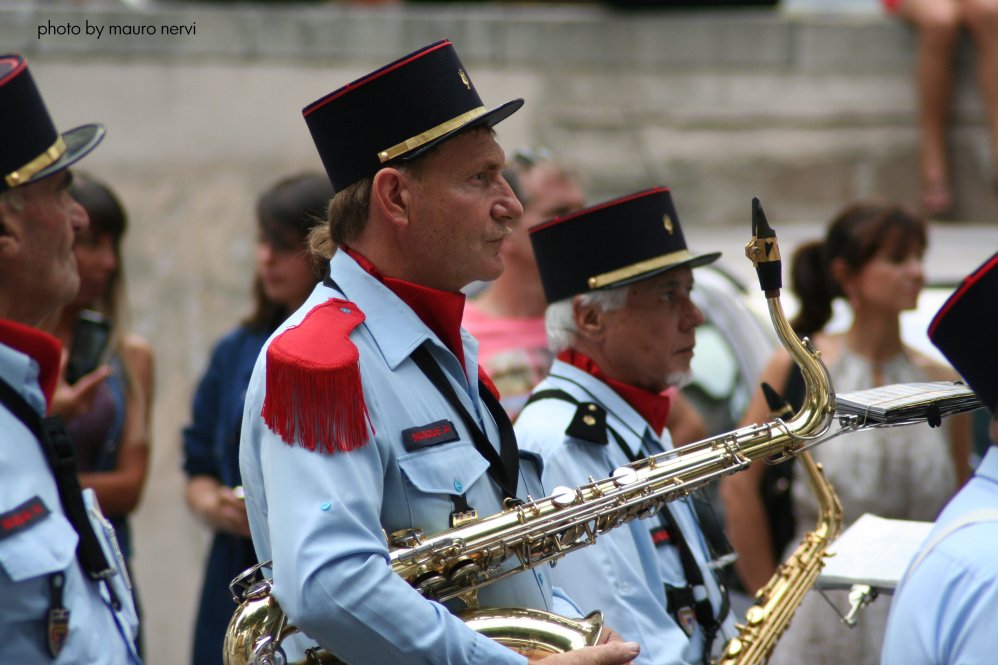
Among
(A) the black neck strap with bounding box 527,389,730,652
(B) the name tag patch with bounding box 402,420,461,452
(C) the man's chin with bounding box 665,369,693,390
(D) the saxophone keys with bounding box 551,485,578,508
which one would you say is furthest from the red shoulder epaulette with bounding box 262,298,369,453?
(C) the man's chin with bounding box 665,369,693,390

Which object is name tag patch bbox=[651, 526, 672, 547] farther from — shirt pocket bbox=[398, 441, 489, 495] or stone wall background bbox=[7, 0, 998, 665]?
stone wall background bbox=[7, 0, 998, 665]

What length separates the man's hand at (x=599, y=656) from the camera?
2.46 metres

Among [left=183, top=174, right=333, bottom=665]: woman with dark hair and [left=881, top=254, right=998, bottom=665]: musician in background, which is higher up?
[left=881, top=254, right=998, bottom=665]: musician in background

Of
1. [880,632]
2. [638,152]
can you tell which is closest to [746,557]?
[880,632]

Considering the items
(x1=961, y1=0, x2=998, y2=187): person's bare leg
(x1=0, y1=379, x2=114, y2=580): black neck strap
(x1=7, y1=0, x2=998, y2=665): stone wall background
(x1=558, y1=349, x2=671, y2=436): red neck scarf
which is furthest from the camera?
(x1=961, y1=0, x2=998, y2=187): person's bare leg

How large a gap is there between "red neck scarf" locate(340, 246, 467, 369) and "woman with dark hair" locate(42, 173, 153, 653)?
7.29 feet

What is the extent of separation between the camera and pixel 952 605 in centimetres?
223

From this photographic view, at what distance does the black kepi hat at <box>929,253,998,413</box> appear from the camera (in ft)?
7.84

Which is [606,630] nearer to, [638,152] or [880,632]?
[880,632]

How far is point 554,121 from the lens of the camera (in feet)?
26.6

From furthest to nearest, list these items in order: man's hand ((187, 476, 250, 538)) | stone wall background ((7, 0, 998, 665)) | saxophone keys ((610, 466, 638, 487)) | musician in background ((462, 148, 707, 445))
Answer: stone wall background ((7, 0, 998, 665))
musician in background ((462, 148, 707, 445))
man's hand ((187, 476, 250, 538))
saxophone keys ((610, 466, 638, 487))

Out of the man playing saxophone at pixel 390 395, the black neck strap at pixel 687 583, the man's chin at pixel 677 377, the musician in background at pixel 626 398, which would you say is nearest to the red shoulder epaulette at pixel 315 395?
the man playing saxophone at pixel 390 395

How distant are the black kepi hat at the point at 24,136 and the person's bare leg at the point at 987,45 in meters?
6.02

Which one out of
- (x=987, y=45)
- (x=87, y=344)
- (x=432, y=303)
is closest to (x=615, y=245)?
(x=432, y=303)
